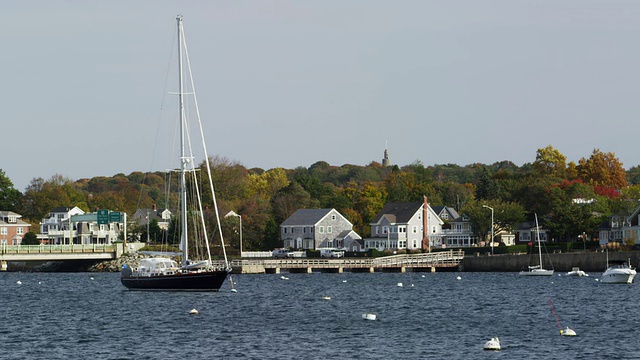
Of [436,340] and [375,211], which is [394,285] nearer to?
[436,340]

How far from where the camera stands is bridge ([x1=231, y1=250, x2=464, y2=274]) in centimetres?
11925

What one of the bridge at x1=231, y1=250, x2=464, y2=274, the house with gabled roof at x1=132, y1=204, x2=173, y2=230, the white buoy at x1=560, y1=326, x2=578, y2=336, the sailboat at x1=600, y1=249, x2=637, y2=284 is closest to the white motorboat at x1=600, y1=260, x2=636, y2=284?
the sailboat at x1=600, y1=249, x2=637, y2=284

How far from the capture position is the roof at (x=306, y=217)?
15200cm

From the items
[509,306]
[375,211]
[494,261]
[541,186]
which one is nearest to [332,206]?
[375,211]

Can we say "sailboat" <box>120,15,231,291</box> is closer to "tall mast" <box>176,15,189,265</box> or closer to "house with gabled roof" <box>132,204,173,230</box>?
"tall mast" <box>176,15,189,265</box>

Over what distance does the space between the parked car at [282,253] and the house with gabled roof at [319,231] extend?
7333 mm

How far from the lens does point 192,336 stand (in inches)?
1930

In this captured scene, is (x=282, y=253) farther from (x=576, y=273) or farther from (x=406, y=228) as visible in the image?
(x=576, y=273)

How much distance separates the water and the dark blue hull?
0.71 meters

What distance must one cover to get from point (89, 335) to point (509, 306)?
28122 millimetres

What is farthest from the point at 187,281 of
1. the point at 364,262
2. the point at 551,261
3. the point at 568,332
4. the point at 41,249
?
the point at 41,249

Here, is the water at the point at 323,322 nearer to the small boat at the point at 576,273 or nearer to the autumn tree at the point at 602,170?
the small boat at the point at 576,273

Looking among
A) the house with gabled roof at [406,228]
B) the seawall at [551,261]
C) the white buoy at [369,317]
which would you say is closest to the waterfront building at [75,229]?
the house with gabled roof at [406,228]

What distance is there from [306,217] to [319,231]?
314 cm
